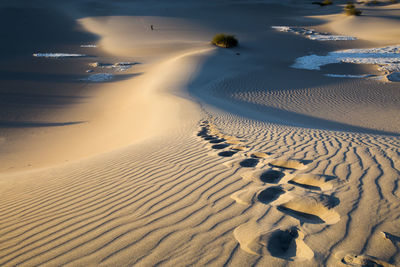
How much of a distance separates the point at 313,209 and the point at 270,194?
481 mm

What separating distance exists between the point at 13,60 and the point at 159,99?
48.0ft

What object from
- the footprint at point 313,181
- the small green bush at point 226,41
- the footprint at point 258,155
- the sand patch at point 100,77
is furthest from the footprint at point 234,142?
the small green bush at point 226,41

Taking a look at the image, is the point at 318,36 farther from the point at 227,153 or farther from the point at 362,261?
the point at 362,261

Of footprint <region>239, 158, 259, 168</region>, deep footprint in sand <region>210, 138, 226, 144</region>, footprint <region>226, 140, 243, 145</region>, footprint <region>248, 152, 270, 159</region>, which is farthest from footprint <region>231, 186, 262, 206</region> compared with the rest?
deep footprint in sand <region>210, 138, 226, 144</region>

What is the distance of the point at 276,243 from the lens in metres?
2.10

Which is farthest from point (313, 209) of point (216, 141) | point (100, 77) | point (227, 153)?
point (100, 77)

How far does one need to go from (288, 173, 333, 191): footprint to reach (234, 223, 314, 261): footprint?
0.94 m

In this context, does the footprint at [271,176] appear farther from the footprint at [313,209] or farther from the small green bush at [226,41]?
the small green bush at [226,41]

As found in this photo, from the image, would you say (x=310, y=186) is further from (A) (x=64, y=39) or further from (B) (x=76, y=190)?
(A) (x=64, y=39)

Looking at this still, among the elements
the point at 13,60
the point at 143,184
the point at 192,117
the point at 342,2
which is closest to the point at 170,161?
the point at 143,184

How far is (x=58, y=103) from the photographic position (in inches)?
504

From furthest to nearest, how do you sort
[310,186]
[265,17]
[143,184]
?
[265,17]
[143,184]
[310,186]

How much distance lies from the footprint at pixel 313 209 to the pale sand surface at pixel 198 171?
0.02 metres

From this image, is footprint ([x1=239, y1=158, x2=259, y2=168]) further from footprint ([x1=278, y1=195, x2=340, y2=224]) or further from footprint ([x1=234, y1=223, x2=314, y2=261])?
footprint ([x1=234, y1=223, x2=314, y2=261])
